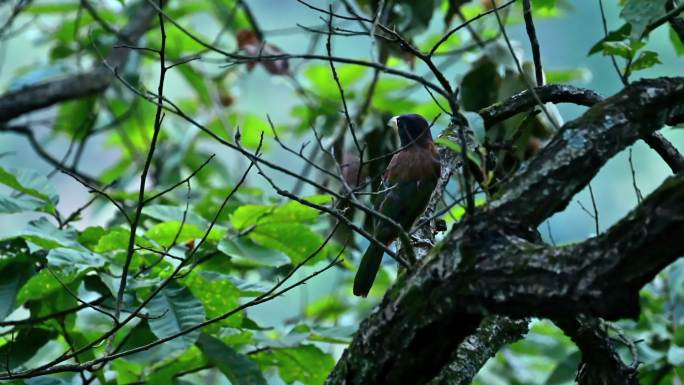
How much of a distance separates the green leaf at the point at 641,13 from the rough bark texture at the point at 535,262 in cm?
23

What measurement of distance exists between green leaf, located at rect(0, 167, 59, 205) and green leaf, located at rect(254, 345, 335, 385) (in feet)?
2.70

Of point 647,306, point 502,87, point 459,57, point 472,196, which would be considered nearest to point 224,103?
point 459,57

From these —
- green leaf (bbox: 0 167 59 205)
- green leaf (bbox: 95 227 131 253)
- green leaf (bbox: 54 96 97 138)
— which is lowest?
green leaf (bbox: 95 227 131 253)

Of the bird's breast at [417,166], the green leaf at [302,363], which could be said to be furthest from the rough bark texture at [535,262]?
the bird's breast at [417,166]

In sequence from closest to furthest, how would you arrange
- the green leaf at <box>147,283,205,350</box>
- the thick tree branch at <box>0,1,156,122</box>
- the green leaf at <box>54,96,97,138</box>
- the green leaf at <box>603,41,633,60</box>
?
1. the green leaf at <box>603,41,633,60</box>
2. the green leaf at <box>147,283,205,350</box>
3. the thick tree branch at <box>0,1,156,122</box>
4. the green leaf at <box>54,96,97,138</box>

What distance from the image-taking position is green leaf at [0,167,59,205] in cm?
299

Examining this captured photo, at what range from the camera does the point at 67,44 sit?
557 centimetres

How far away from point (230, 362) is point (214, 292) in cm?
22

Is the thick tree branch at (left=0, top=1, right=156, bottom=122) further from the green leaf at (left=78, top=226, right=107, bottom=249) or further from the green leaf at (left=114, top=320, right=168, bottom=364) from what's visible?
the green leaf at (left=114, top=320, right=168, bottom=364)

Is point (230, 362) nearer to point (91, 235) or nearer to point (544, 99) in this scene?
point (91, 235)

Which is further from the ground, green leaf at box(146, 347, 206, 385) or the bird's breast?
the bird's breast

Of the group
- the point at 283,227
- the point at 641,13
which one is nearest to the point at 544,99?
the point at 641,13

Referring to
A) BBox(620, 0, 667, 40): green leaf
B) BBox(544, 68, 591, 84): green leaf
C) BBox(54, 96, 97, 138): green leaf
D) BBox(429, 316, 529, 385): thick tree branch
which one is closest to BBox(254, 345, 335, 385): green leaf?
BBox(429, 316, 529, 385): thick tree branch

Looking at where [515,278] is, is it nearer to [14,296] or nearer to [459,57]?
[14,296]
